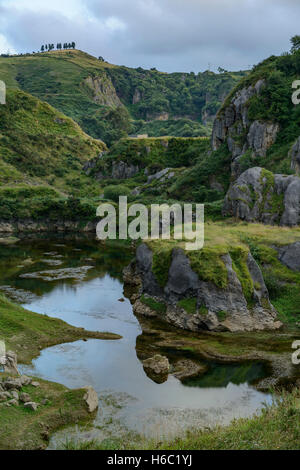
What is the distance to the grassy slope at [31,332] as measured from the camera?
29.1 meters

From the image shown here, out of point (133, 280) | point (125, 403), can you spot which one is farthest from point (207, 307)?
point (133, 280)

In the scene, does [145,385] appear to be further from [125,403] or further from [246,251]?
[246,251]

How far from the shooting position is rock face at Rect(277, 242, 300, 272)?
3972 centimetres

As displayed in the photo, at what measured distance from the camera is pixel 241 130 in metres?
79.0

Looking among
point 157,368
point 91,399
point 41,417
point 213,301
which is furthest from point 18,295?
point 41,417

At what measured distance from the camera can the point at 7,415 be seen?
19.8m

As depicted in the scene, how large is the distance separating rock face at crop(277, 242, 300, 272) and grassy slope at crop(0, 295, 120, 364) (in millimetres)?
16862

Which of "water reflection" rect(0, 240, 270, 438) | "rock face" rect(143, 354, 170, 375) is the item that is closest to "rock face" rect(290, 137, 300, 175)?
"water reflection" rect(0, 240, 270, 438)

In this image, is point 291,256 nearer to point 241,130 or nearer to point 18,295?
point 18,295

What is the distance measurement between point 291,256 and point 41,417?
27.2 m

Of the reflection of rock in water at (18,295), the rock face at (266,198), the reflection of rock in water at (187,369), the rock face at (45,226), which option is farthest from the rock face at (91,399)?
the rock face at (45,226)

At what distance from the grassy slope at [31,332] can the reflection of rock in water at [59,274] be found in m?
15.9

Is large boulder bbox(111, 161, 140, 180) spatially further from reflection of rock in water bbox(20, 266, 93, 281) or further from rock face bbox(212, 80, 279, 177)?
reflection of rock in water bbox(20, 266, 93, 281)
